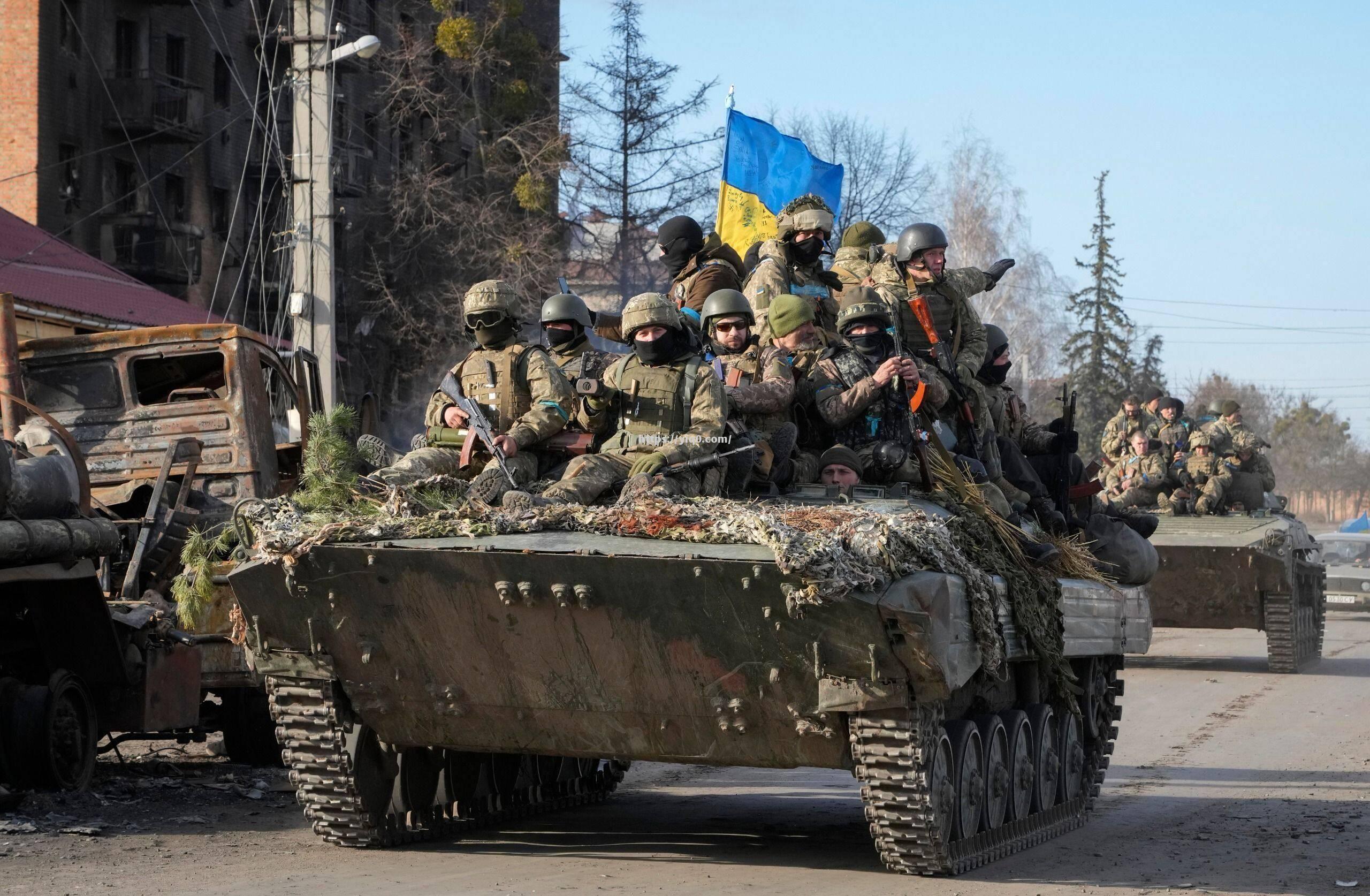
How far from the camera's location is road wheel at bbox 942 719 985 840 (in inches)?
312

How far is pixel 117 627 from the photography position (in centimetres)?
934

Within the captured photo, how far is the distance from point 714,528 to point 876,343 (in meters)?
2.66

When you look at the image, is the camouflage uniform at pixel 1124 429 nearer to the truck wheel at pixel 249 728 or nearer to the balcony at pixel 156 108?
the truck wheel at pixel 249 728

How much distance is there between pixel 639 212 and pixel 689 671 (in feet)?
91.2

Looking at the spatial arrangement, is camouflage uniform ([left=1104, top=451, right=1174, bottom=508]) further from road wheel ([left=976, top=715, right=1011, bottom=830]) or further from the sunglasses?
the sunglasses

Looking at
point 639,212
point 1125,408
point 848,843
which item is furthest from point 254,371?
point 639,212

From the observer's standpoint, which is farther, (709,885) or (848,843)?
(848,843)

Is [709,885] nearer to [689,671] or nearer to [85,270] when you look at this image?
[689,671]

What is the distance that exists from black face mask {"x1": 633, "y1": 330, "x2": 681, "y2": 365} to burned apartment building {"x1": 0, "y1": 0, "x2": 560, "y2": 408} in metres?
20.5

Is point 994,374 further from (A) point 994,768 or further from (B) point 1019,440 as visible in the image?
(A) point 994,768

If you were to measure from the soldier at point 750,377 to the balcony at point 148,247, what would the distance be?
23882mm

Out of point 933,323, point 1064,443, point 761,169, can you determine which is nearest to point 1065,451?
point 1064,443

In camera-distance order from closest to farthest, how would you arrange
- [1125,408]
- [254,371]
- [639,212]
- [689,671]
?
[689,671] < [254,371] < [1125,408] < [639,212]

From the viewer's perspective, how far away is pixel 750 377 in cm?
903
